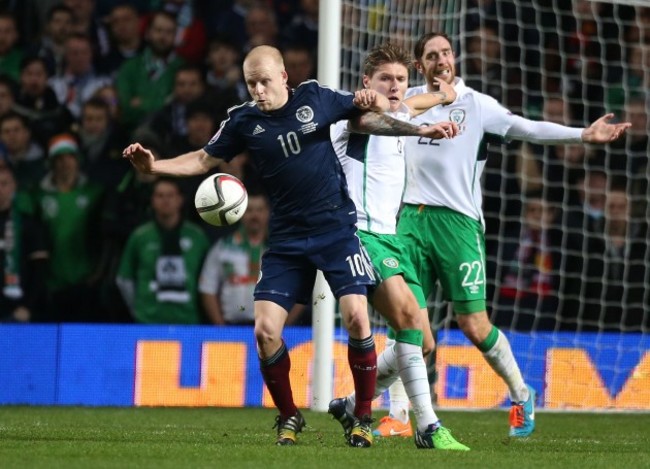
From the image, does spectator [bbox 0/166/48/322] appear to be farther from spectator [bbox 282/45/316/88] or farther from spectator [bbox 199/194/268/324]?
spectator [bbox 282/45/316/88]

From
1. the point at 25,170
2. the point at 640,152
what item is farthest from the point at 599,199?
the point at 25,170

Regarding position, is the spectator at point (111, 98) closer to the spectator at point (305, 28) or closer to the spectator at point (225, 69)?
the spectator at point (225, 69)

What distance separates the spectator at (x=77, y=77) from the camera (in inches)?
509

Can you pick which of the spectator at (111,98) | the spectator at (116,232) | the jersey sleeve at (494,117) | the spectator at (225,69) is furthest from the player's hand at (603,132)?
the spectator at (111,98)

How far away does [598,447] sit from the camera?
747 centimetres

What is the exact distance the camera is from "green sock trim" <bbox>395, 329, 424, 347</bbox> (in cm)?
710

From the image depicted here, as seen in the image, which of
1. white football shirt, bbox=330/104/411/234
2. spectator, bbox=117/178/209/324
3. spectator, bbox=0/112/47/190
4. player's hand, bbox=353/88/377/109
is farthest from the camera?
spectator, bbox=0/112/47/190

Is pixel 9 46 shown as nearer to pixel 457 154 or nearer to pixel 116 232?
pixel 116 232

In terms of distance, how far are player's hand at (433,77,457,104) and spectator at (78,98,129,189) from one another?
5565 mm

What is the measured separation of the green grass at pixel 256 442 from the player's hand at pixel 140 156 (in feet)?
4.84

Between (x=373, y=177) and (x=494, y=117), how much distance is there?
1064 mm

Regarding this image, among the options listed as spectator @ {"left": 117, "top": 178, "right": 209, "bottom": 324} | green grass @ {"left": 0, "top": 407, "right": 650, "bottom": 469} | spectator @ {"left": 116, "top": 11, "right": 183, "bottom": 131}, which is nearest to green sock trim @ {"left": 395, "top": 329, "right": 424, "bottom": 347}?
green grass @ {"left": 0, "top": 407, "right": 650, "bottom": 469}

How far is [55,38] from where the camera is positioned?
1318 centimetres

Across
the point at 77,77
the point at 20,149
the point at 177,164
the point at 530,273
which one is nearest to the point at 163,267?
the point at 20,149
